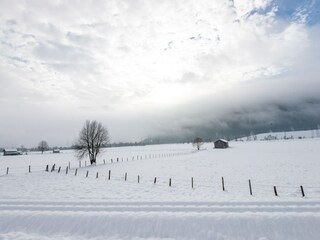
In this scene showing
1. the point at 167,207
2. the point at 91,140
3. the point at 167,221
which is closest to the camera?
the point at 167,221

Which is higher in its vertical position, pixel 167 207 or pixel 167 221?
pixel 167 207

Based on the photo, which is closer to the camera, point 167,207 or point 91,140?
point 167,207

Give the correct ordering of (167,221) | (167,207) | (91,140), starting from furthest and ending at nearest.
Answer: (91,140) < (167,207) < (167,221)

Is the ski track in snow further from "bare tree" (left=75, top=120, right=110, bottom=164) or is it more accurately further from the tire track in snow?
"bare tree" (left=75, top=120, right=110, bottom=164)

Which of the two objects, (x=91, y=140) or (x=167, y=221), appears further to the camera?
(x=91, y=140)

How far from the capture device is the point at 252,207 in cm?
1489

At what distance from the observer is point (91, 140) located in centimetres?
5897

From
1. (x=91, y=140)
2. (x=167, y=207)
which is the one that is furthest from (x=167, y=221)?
(x=91, y=140)

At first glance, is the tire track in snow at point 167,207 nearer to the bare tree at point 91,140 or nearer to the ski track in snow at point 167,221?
the ski track in snow at point 167,221

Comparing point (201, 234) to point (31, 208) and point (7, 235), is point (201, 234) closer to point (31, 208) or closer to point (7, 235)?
point (7, 235)

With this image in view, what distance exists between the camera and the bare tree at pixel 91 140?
57859mm

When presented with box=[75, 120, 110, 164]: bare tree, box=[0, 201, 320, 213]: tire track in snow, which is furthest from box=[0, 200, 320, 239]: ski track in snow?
box=[75, 120, 110, 164]: bare tree

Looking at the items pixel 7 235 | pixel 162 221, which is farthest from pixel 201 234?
pixel 7 235

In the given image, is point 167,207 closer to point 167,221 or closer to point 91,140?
point 167,221
